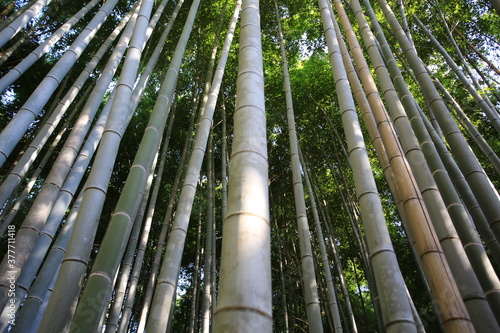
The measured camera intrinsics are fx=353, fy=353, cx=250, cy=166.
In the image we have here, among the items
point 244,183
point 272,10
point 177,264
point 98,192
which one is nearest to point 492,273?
point 244,183

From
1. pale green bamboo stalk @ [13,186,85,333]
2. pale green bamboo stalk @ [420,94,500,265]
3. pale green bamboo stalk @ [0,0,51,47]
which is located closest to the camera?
pale green bamboo stalk @ [420,94,500,265]

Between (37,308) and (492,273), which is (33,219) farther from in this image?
(492,273)

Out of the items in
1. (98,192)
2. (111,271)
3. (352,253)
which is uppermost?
(352,253)

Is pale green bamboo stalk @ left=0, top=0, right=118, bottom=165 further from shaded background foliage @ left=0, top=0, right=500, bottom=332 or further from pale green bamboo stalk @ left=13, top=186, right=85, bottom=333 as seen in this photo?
shaded background foliage @ left=0, top=0, right=500, bottom=332

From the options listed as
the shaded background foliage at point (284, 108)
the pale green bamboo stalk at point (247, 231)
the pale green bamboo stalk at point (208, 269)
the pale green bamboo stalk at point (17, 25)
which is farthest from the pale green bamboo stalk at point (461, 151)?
the shaded background foliage at point (284, 108)

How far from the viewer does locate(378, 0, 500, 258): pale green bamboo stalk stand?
6.32 feet

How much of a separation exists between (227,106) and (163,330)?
19.2 feet

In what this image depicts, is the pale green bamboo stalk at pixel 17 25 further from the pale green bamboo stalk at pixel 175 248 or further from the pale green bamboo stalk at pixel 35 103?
the pale green bamboo stalk at pixel 175 248

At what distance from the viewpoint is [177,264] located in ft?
6.31

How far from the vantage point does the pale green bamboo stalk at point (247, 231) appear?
0.88 metres

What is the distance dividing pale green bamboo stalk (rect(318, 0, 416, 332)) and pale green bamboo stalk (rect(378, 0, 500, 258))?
1.74ft

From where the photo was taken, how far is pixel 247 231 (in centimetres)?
103

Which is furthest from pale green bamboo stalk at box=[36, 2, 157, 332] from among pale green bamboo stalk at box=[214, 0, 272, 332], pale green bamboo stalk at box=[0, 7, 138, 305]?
pale green bamboo stalk at box=[214, 0, 272, 332]

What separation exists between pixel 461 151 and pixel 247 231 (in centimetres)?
175
